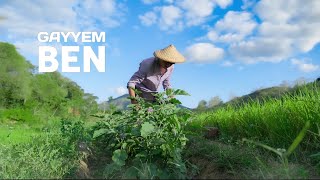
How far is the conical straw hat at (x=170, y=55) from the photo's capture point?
534 centimetres

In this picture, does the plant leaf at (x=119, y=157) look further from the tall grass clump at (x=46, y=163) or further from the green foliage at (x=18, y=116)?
the green foliage at (x=18, y=116)

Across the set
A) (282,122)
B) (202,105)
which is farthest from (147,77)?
(202,105)

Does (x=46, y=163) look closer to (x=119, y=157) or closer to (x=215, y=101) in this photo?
→ (x=119, y=157)

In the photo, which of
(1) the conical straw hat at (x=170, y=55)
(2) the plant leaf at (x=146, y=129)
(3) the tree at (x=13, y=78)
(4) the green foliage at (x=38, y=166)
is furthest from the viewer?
(3) the tree at (x=13, y=78)

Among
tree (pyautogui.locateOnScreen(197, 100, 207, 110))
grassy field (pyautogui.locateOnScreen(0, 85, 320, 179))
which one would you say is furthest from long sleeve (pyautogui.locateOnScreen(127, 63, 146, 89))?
tree (pyautogui.locateOnScreen(197, 100, 207, 110))

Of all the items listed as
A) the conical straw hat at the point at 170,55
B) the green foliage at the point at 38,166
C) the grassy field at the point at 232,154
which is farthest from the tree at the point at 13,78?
the green foliage at the point at 38,166

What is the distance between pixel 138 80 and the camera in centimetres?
556

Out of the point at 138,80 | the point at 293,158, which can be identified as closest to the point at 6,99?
the point at 138,80

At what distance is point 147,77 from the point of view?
5555 millimetres

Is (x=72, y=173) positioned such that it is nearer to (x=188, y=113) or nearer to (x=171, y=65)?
(x=188, y=113)

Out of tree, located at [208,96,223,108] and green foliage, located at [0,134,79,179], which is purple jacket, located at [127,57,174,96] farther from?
tree, located at [208,96,223,108]

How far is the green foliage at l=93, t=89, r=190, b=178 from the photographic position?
3.71 meters

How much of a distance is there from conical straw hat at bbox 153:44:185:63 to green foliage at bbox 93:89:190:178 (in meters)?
1.11

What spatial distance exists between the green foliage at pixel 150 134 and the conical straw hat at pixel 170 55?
1114mm
